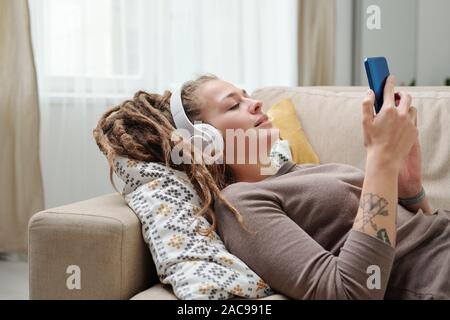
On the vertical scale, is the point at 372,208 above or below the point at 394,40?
below

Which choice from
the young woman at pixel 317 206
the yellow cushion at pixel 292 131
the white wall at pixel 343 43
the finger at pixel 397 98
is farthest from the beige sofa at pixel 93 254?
the white wall at pixel 343 43

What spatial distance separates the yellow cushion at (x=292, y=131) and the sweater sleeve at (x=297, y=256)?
557mm

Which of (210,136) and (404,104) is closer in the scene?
(404,104)

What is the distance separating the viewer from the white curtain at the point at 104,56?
8.19 ft

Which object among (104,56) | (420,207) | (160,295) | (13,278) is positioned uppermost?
(104,56)

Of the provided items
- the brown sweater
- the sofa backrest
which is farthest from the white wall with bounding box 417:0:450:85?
the brown sweater

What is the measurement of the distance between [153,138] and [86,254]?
1.01ft

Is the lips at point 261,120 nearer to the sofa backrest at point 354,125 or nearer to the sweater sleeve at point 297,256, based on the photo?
the sweater sleeve at point 297,256

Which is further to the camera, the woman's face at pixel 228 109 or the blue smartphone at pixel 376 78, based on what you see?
the woman's face at pixel 228 109

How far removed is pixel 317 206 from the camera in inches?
46.1

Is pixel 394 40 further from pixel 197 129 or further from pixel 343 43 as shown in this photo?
pixel 197 129

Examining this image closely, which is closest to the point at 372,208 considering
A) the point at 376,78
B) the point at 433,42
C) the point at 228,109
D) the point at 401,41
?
the point at 376,78

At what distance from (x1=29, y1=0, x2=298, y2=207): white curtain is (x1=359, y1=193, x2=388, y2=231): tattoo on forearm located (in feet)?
5.64

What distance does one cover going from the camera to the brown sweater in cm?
101
